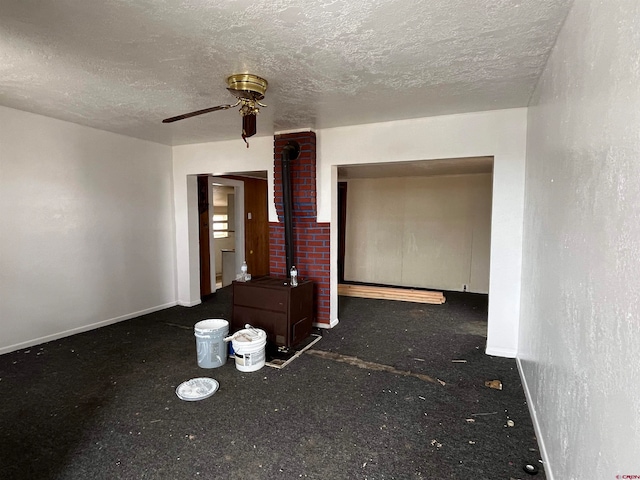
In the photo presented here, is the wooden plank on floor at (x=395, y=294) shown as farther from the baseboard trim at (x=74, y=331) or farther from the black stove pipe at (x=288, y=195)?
the baseboard trim at (x=74, y=331)

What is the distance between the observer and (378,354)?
3334 mm

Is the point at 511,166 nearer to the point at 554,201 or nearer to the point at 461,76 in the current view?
the point at 461,76

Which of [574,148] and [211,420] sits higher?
[574,148]

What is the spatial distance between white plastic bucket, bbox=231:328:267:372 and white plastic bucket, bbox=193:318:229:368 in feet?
0.53

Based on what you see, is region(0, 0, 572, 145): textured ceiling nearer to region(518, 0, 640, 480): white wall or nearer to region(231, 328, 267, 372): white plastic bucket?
region(518, 0, 640, 480): white wall

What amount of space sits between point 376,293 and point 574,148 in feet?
14.5

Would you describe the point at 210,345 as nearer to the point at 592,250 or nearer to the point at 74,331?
the point at 74,331

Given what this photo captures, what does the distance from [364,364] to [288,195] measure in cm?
198

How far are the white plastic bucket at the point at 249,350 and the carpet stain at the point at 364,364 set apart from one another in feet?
1.89

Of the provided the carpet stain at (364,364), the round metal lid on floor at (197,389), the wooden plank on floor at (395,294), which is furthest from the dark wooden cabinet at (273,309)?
the wooden plank on floor at (395,294)

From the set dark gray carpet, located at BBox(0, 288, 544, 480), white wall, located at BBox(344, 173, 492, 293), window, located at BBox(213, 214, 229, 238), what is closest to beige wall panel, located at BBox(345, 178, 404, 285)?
white wall, located at BBox(344, 173, 492, 293)

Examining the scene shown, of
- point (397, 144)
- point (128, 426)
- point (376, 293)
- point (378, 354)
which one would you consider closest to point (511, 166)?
point (397, 144)

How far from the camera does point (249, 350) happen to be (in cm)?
293

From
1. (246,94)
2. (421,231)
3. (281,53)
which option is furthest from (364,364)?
(421,231)
